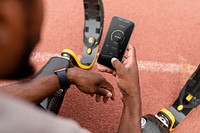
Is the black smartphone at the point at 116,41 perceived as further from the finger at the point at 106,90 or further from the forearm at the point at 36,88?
the forearm at the point at 36,88

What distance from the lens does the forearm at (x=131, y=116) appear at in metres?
1.23

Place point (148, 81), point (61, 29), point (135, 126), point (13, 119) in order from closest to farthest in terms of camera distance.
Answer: point (13, 119)
point (135, 126)
point (148, 81)
point (61, 29)

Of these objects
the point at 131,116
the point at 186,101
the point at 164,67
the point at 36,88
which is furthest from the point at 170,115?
the point at 36,88

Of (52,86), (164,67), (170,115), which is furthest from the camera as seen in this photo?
(164,67)

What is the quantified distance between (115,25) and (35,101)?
49cm

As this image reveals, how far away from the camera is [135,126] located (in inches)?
48.5

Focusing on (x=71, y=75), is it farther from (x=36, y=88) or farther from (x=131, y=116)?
(x=131, y=116)

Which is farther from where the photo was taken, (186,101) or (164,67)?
(164,67)

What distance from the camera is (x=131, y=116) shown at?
4.09ft

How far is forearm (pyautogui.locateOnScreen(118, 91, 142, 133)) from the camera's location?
48.6 inches

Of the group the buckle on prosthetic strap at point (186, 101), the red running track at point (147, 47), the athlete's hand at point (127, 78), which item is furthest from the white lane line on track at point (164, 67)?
the athlete's hand at point (127, 78)

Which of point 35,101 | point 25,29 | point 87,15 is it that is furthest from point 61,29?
point 25,29

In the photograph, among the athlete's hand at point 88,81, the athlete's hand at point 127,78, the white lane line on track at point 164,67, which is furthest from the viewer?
the white lane line on track at point 164,67

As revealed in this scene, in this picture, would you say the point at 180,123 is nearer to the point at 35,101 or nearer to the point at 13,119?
the point at 35,101
